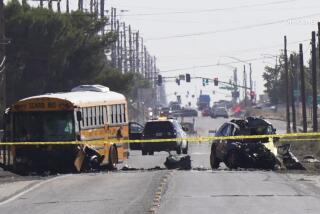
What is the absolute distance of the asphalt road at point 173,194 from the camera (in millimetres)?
21234

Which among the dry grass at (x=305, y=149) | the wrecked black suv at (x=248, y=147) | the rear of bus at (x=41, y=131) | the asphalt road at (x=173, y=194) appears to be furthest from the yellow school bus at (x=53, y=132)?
the dry grass at (x=305, y=149)

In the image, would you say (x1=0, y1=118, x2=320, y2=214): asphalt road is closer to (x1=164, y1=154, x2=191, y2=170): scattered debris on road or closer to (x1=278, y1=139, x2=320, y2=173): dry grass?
(x1=164, y1=154, x2=191, y2=170): scattered debris on road

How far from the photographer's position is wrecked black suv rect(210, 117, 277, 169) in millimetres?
35250

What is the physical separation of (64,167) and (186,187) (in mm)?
10551

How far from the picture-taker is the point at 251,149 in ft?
116

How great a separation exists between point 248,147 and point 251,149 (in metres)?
0.12

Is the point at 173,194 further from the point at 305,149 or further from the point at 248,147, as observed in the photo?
the point at 305,149

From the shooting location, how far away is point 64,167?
36125 millimetres

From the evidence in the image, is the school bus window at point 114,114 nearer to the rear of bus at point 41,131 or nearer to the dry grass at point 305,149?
the rear of bus at point 41,131

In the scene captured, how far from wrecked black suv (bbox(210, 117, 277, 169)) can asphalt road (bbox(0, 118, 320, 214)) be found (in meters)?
2.28

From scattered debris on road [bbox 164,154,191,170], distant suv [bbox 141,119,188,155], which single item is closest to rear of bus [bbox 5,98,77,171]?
scattered debris on road [bbox 164,154,191,170]

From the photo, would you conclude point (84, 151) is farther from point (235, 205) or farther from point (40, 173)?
point (235, 205)

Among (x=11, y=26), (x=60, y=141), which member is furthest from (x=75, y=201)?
(x=11, y=26)

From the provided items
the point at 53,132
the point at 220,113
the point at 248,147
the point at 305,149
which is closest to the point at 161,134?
the point at 305,149
